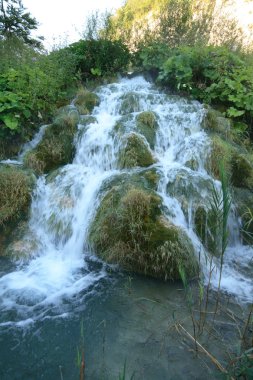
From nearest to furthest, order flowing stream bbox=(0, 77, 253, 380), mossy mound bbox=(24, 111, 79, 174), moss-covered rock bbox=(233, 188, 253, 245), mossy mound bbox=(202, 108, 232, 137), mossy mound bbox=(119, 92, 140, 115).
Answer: flowing stream bbox=(0, 77, 253, 380) → moss-covered rock bbox=(233, 188, 253, 245) → mossy mound bbox=(24, 111, 79, 174) → mossy mound bbox=(202, 108, 232, 137) → mossy mound bbox=(119, 92, 140, 115)

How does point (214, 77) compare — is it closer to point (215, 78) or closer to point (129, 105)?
point (215, 78)

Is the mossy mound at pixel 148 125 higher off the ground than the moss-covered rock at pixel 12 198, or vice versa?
the mossy mound at pixel 148 125

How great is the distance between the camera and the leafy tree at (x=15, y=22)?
8820 millimetres

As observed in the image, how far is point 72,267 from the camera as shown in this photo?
4.55m

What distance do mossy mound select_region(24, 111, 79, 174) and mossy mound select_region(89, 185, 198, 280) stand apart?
1.93 m

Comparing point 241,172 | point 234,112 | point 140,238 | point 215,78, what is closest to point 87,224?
point 140,238

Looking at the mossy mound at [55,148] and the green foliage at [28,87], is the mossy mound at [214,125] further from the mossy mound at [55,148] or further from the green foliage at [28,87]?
the green foliage at [28,87]

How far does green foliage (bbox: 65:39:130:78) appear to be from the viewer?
9.71m

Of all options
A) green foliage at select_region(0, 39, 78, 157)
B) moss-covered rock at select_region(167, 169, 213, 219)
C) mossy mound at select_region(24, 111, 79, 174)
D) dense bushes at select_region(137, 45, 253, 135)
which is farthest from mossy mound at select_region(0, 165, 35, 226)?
dense bushes at select_region(137, 45, 253, 135)

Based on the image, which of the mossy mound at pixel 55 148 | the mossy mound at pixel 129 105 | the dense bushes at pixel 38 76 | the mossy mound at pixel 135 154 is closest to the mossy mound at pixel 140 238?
the mossy mound at pixel 135 154

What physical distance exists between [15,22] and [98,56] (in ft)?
8.43

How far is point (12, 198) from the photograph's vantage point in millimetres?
5301

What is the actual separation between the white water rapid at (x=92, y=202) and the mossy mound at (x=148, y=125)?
0.13m

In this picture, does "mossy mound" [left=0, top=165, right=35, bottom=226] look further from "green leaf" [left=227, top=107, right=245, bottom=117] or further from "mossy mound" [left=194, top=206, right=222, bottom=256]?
"green leaf" [left=227, top=107, right=245, bottom=117]
